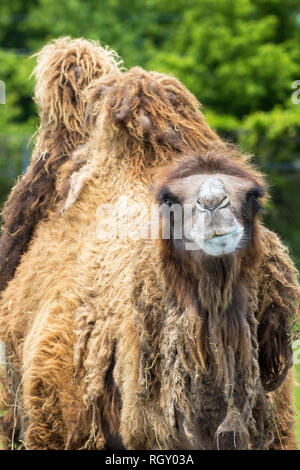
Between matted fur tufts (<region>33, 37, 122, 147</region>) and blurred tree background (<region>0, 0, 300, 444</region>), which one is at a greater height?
blurred tree background (<region>0, 0, 300, 444</region>)

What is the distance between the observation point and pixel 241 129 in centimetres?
1623

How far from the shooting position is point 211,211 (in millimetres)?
3109

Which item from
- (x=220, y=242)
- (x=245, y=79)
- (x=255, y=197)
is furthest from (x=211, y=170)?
(x=245, y=79)

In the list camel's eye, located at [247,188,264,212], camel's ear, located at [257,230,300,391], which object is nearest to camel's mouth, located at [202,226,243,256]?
camel's eye, located at [247,188,264,212]

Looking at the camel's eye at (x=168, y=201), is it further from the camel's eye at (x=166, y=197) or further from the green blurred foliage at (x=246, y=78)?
the green blurred foliage at (x=246, y=78)

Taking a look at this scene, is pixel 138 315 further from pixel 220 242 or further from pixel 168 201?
pixel 220 242

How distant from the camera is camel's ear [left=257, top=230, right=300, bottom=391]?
3.61 metres

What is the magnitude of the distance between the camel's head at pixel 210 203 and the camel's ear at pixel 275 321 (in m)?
0.35

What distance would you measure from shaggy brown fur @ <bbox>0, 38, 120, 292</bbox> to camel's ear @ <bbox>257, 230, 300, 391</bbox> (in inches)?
71.6

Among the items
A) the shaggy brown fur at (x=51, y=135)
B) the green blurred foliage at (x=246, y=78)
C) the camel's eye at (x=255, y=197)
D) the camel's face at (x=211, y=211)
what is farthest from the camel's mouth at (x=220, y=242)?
the green blurred foliage at (x=246, y=78)

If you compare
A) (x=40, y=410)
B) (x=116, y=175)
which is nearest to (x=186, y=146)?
(x=116, y=175)

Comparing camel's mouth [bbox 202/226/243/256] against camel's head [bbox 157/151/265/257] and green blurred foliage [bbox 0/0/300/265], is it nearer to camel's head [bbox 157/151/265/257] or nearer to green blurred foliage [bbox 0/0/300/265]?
camel's head [bbox 157/151/265/257]

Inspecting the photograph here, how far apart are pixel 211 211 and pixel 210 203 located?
3 centimetres
